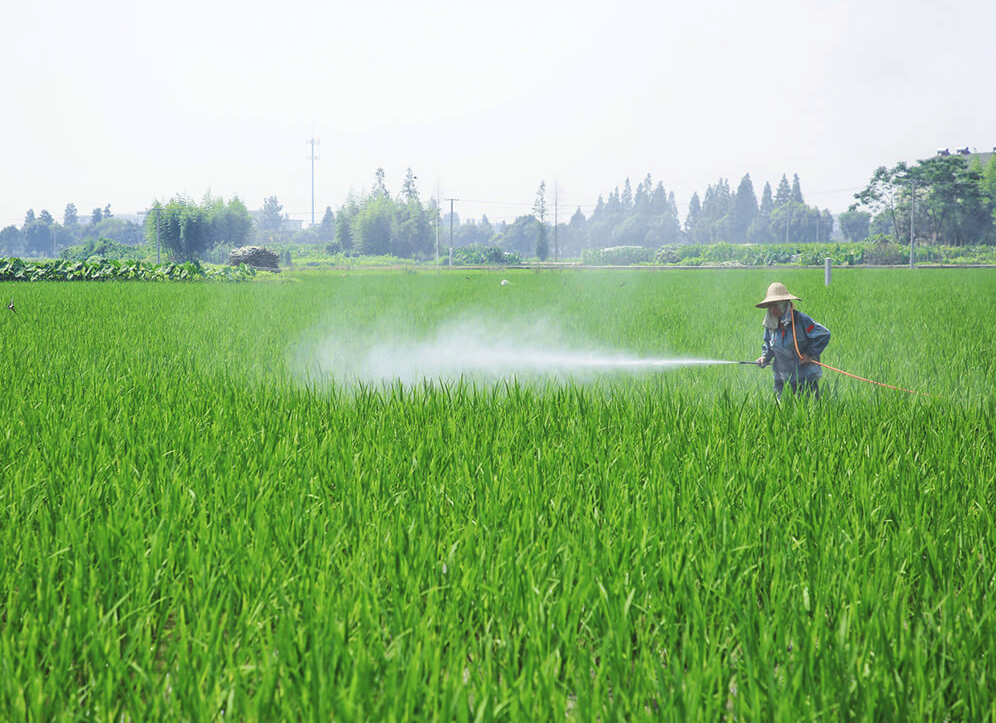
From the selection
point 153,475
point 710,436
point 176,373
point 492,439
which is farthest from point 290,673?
point 176,373

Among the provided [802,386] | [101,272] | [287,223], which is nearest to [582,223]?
[287,223]

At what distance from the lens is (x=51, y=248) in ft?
386

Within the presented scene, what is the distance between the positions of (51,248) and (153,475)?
440 feet

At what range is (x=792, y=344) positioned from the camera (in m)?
4.79

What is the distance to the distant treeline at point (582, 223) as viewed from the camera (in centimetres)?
6144

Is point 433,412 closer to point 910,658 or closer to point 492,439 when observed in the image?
point 492,439

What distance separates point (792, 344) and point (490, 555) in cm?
328

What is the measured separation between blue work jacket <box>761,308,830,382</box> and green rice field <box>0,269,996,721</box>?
0.35 m

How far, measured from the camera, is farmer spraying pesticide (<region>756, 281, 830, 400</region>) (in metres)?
4.68

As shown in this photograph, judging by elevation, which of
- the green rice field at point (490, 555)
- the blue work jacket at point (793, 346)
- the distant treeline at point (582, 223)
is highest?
the distant treeline at point (582, 223)

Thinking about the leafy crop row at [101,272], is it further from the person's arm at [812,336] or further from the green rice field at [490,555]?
the person's arm at [812,336]

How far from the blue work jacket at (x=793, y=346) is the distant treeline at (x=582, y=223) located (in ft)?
144

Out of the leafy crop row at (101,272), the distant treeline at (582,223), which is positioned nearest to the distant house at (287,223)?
the distant treeline at (582,223)

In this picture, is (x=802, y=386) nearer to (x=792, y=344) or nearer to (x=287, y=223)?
(x=792, y=344)
